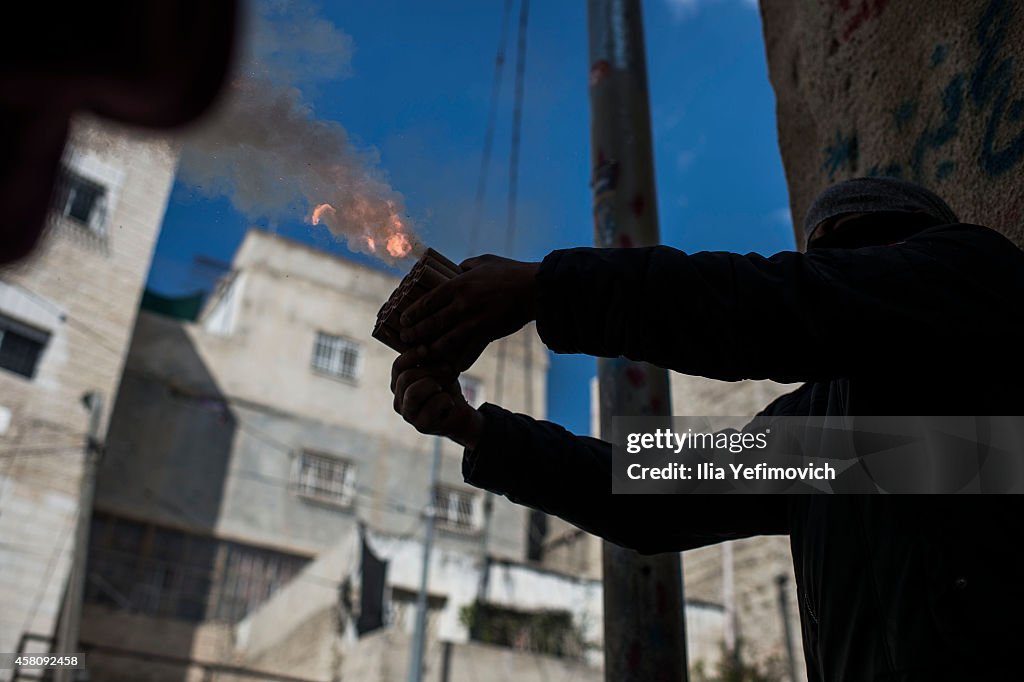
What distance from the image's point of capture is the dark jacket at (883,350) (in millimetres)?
1534

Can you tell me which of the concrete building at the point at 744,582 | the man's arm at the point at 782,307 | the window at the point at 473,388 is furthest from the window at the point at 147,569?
the man's arm at the point at 782,307

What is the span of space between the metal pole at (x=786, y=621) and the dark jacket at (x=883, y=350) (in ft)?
51.8

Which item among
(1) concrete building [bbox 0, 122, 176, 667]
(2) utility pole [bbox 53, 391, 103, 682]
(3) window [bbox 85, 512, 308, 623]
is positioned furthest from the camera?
(3) window [bbox 85, 512, 308, 623]

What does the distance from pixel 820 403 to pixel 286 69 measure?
62.6 inches

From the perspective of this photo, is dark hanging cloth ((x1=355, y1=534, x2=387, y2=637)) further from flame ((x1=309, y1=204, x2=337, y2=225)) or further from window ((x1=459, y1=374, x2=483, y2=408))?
flame ((x1=309, y1=204, x2=337, y2=225))

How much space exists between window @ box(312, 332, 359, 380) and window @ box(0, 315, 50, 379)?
8.92 metres

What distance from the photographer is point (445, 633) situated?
664 inches

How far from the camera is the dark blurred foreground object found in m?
0.62

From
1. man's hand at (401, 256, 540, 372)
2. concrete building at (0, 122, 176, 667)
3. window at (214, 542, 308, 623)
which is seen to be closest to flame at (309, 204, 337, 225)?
man's hand at (401, 256, 540, 372)

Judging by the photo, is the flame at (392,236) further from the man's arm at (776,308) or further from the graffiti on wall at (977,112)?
the graffiti on wall at (977,112)

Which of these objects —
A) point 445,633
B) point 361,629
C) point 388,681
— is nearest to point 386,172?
point 388,681

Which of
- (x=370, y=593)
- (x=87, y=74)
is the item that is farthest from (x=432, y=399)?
(x=370, y=593)

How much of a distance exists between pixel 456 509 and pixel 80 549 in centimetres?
1137

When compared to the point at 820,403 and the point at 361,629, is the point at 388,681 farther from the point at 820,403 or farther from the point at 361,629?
the point at 820,403
